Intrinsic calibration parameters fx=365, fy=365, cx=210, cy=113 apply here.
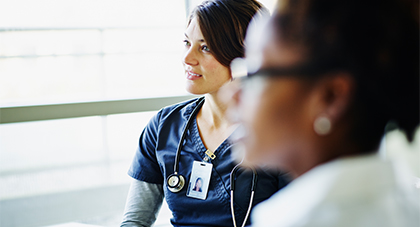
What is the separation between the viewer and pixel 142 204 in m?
1.35

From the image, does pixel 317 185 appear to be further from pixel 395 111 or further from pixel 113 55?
pixel 113 55

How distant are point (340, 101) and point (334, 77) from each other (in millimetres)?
31

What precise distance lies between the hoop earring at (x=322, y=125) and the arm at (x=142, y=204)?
984 mm

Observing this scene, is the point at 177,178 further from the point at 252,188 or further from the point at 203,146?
the point at 252,188

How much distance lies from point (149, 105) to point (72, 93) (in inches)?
17.5

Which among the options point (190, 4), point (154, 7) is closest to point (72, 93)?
point (154, 7)

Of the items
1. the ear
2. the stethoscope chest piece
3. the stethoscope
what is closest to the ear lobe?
the ear

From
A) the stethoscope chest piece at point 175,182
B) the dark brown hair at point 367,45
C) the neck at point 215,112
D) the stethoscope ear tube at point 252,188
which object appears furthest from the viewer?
the neck at point 215,112

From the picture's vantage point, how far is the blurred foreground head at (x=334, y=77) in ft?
1.42

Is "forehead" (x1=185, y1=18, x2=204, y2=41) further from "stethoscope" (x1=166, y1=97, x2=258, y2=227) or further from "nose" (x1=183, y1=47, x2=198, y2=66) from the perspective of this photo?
"stethoscope" (x1=166, y1=97, x2=258, y2=227)

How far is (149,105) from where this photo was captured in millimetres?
1918

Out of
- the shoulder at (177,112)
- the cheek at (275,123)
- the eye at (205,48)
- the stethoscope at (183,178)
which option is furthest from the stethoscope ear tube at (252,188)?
the cheek at (275,123)

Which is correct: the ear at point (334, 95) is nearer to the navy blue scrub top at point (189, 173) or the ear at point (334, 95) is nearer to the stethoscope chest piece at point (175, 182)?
the navy blue scrub top at point (189, 173)

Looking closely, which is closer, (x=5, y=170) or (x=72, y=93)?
(x=5, y=170)
